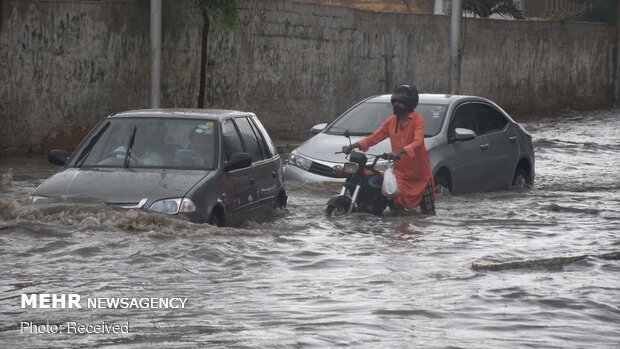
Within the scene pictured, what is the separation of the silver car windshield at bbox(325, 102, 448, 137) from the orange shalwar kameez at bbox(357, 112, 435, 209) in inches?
104

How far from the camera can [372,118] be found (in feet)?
58.0

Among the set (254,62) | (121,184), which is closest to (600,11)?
(254,62)

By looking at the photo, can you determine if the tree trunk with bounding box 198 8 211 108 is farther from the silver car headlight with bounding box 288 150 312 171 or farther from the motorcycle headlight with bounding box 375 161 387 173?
the motorcycle headlight with bounding box 375 161 387 173

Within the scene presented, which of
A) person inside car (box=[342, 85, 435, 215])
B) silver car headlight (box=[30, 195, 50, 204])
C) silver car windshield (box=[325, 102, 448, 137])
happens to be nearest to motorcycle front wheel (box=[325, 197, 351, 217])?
person inside car (box=[342, 85, 435, 215])

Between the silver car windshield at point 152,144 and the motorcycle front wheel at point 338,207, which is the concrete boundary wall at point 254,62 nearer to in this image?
the silver car windshield at point 152,144

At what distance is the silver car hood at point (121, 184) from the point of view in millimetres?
12156

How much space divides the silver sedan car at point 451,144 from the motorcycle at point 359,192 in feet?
6.83

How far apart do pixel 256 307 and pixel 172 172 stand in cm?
341

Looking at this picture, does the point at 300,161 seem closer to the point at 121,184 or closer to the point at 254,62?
the point at 121,184

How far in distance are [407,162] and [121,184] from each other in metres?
3.37

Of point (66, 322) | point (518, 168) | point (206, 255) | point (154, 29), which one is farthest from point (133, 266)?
point (154, 29)

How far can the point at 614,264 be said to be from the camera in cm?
1199

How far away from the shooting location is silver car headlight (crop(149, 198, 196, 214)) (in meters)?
12.1

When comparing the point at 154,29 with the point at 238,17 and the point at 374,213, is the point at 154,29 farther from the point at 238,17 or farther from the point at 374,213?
the point at 374,213
